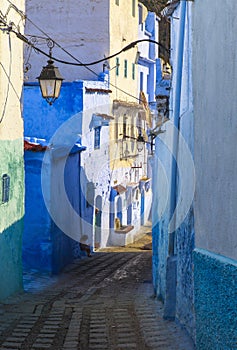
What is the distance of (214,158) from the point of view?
6.85 meters

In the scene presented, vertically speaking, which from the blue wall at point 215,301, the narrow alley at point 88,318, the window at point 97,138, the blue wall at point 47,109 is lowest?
the narrow alley at point 88,318

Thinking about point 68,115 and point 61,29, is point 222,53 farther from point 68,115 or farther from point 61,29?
point 61,29

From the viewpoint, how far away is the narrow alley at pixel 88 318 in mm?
8789

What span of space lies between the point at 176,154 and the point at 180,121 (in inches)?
20.3

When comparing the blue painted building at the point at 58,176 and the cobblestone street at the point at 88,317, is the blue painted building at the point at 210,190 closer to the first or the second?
the cobblestone street at the point at 88,317

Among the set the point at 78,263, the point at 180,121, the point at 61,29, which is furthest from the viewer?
the point at 61,29

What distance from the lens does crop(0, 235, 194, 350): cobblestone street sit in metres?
8.79

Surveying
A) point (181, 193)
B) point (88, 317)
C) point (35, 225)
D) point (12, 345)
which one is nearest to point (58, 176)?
point (35, 225)

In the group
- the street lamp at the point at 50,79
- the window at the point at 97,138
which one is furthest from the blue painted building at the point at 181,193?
Result: the window at the point at 97,138

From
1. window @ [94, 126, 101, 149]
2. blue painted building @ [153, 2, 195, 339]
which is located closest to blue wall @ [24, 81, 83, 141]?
window @ [94, 126, 101, 149]

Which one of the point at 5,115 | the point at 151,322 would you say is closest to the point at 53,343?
the point at 151,322

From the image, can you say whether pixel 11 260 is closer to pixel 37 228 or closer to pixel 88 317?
pixel 88 317

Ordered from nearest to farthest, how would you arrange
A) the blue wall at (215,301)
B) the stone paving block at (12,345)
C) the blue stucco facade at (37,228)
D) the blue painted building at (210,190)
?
the blue wall at (215,301) < the blue painted building at (210,190) < the stone paving block at (12,345) < the blue stucco facade at (37,228)

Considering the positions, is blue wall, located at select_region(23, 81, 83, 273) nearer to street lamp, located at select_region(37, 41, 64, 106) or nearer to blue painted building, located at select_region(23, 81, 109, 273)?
blue painted building, located at select_region(23, 81, 109, 273)
